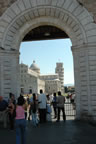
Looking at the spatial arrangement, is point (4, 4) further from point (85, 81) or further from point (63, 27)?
point (85, 81)

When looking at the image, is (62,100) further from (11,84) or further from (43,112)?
(11,84)

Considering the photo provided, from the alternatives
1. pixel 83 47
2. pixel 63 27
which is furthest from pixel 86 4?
pixel 83 47

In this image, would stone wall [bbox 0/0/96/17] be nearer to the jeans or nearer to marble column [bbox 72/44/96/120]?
marble column [bbox 72/44/96/120]

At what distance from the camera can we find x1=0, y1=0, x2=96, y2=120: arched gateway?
1055 cm

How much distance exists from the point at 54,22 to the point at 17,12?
2342 mm

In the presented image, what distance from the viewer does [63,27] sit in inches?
463

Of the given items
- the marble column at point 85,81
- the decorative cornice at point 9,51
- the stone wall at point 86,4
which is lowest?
the marble column at point 85,81

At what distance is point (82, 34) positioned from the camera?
35.8 ft

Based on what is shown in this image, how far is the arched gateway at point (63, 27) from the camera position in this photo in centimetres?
1055

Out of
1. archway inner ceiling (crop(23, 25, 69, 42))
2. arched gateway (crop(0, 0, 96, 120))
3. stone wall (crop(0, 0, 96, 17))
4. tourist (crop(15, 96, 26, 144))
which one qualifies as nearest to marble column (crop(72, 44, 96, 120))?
arched gateway (crop(0, 0, 96, 120))

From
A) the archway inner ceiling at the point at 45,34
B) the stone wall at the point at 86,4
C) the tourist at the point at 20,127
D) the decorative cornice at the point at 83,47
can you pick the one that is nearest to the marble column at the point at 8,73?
the stone wall at the point at 86,4

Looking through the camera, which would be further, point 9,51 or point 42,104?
point 9,51

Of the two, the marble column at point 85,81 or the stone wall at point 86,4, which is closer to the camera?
the marble column at point 85,81

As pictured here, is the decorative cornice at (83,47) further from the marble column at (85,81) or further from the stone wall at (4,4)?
the stone wall at (4,4)
